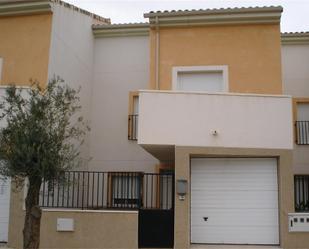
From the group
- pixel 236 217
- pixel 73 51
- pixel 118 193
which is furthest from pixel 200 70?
pixel 236 217

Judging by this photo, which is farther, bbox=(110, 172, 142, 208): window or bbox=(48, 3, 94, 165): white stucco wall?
bbox=(48, 3, 94, 165): white stucco wall

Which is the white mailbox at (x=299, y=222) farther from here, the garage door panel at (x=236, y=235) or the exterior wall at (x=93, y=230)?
the exterior wall at (x=93, y=230)

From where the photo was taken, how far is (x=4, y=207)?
43.5ft

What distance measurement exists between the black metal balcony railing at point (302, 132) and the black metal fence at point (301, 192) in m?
1.46

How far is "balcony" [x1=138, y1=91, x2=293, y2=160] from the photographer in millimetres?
12742

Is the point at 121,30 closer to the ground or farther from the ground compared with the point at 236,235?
farther from the ground

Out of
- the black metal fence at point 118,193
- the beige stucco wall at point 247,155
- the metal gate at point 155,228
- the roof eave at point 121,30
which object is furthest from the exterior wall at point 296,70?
the metal gate at point 155,228

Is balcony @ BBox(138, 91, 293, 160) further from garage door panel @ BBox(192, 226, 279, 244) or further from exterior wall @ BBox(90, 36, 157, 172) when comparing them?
exterior wall @ BBox(90, 36, 157, 172)

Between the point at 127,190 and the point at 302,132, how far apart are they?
26.5 ft

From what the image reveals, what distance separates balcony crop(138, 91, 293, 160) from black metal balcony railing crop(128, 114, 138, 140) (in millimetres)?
4941

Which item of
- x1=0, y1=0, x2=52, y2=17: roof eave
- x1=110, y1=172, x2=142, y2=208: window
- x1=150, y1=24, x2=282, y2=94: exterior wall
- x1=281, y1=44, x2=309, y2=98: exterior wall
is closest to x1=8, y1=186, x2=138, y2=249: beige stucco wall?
x1=110, y1=172, x2=142, y2=208: window

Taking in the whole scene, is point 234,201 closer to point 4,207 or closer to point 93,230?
point 93,230

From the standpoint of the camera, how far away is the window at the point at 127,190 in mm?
13481

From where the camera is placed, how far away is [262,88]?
50.7ft
